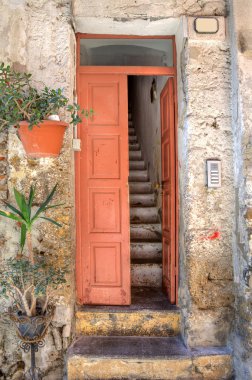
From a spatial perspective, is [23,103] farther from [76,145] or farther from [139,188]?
[139,188]

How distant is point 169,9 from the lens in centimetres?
298

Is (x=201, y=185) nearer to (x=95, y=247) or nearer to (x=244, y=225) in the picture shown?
(x=244, y=225)

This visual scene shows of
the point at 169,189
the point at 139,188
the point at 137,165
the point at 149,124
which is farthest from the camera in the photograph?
the point at 137,165

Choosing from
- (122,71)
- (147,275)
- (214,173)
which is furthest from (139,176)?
(214,173)


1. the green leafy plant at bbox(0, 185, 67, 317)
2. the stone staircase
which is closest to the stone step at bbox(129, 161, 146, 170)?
the stone staircase

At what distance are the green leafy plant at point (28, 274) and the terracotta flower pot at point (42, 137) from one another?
0.94ft

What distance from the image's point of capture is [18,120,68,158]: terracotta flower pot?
262 centimetres

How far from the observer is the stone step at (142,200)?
5.10 metres

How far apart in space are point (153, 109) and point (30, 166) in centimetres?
243

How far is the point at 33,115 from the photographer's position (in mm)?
2570

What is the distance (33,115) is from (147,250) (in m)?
2.33

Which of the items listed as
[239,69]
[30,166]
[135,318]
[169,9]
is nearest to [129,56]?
[169,9]

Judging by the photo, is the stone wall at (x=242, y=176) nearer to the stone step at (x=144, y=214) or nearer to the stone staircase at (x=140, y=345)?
the stone staircase at (x=140, y=345)

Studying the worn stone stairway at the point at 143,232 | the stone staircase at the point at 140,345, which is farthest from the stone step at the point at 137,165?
the stone staircase at the point at 140,345
